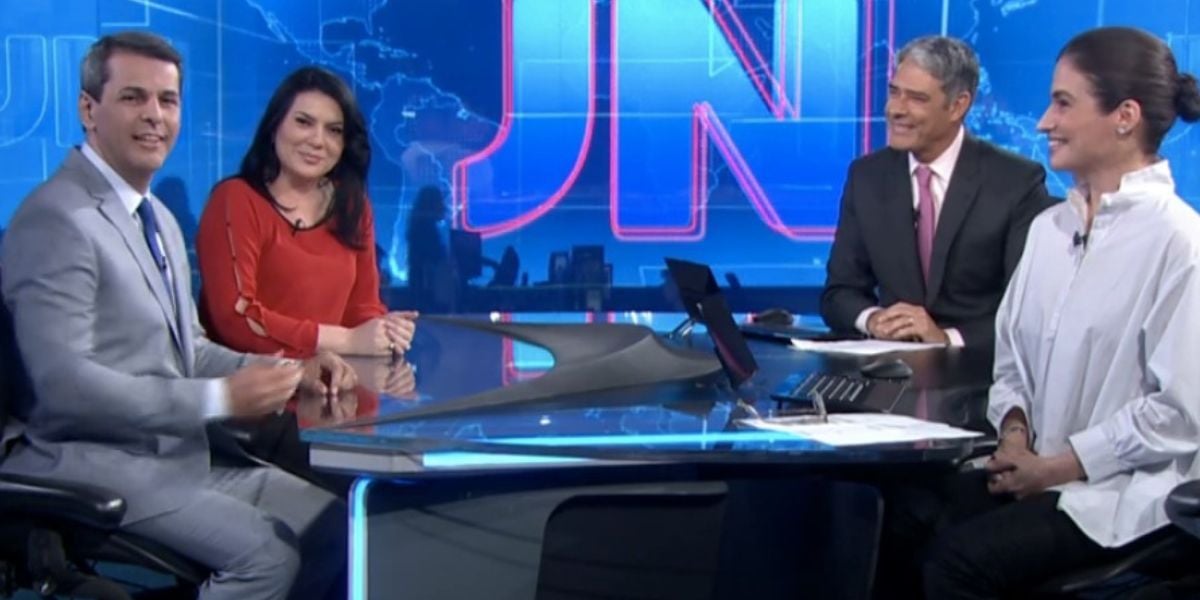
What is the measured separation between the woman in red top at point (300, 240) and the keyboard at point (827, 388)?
0.96m

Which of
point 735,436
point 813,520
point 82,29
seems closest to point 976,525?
point 813,520

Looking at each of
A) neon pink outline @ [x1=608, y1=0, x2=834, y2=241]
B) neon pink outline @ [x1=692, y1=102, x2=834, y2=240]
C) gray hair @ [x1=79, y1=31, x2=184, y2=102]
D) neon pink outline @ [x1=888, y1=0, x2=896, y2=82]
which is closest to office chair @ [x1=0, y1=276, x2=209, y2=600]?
gray hair @ [x1=79, y1=31, x2=184, y2=102]

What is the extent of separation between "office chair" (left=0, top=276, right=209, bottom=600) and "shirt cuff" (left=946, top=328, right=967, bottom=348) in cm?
193

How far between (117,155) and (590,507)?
3.85 feet

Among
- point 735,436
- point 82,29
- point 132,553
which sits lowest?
point 132,553

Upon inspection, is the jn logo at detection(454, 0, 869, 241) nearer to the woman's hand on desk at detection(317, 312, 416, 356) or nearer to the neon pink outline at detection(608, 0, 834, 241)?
the neon pink outline at detection(608, 0, 834, 241)

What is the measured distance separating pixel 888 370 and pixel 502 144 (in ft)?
8.90

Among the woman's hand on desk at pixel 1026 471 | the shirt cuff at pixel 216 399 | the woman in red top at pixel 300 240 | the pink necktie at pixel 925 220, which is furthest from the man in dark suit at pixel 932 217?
the shirt cuff at pixel 216 399

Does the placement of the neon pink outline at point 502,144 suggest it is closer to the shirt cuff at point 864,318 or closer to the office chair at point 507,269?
the office chair at point 507,269

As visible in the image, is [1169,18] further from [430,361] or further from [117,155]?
[117,155]

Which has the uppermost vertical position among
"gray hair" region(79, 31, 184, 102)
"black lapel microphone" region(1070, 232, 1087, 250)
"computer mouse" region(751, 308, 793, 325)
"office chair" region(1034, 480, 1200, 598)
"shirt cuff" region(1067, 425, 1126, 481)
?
"gray hair" region(79, 31, 184, 102)

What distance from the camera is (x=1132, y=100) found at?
232 cm

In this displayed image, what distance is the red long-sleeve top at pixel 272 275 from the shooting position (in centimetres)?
297

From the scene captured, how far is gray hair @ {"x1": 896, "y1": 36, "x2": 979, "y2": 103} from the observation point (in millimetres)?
3410
